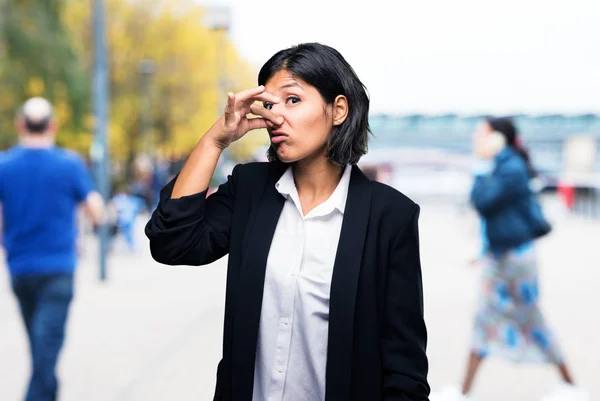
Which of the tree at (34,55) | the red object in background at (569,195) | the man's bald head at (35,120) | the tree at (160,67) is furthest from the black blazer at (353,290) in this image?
the tree at (160,67)

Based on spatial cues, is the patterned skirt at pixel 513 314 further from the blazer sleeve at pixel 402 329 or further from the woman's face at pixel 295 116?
the woman's face at pixel 295 116

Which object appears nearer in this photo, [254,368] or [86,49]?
[254,368]

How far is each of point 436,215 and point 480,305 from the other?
2283cm

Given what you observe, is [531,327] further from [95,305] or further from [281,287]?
[95,305]

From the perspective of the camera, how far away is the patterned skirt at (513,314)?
222 inches

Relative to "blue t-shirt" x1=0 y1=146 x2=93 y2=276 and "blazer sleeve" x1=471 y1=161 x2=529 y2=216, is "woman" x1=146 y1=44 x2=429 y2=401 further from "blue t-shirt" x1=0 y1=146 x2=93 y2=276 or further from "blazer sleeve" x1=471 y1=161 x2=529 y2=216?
"blazer sleeve" x1=471 y1=161 x2=529 y2=216

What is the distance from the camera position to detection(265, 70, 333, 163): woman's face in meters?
2.30

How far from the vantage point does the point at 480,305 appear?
19.0ft

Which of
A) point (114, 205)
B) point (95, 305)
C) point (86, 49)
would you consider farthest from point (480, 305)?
point (86, 49)

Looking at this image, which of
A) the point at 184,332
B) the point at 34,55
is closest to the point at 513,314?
the point at 184,332

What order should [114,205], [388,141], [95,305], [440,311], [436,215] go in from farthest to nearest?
[388,141] < [436,215] < [114,205] < [95,305] < [440,311]

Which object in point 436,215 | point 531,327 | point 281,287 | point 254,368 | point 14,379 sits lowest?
point 436,215

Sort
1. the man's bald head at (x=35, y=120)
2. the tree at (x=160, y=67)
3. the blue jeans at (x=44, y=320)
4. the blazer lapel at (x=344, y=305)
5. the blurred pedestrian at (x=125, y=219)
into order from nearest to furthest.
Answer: the blazer lapel at (x=344, y=305)
the blue jeans at (x=44, y=320)
the man's bald head at (x=35, y=120)
the blurred pedestrian at (x=125, y=219)
the tree at (x=160, y=67)

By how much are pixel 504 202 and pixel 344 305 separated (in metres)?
3.64
